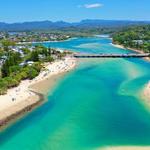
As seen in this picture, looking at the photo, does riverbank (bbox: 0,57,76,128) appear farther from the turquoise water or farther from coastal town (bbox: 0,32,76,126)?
the turquoise water

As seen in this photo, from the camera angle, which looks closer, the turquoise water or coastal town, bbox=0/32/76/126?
the turquoise water

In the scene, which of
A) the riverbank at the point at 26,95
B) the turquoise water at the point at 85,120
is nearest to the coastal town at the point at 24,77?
the riverbank at the point at 26,95

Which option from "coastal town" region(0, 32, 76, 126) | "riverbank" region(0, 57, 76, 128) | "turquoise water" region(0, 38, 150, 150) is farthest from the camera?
"coastal town" region(0, 32, 76, 126)

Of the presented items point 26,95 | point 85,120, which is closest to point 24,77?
point 26,95

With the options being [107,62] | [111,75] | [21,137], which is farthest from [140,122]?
[107,62]

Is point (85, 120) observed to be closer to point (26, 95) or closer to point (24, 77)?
point (26, 95)

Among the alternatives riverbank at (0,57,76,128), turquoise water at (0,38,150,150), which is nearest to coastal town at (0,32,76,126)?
riverbank at (0,57,76,128)

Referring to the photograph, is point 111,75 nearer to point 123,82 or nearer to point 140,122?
point 123,82
